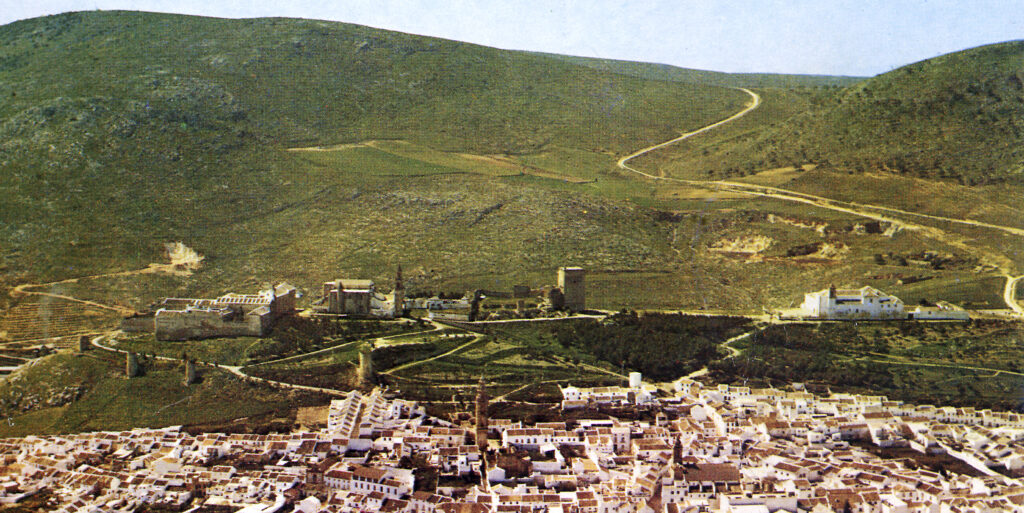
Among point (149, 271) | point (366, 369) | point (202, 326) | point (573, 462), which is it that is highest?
point (149, 271)

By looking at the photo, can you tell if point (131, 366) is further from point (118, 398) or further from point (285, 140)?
point (285, 140)

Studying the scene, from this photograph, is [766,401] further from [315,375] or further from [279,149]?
[279,149]

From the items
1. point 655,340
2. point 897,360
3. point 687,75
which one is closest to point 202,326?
point 655,340

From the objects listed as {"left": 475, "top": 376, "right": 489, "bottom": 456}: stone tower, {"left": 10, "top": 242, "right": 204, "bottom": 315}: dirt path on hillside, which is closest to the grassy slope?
{"left": 475, "top": 376, "right": 489, "bottom": 456}: stone tower

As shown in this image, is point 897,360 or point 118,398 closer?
point 118,398

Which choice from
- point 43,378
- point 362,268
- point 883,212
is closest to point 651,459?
point 43,378

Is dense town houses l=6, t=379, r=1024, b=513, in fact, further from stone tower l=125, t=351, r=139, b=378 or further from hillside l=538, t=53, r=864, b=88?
hillside l=538, t=53, r=864, b=88
